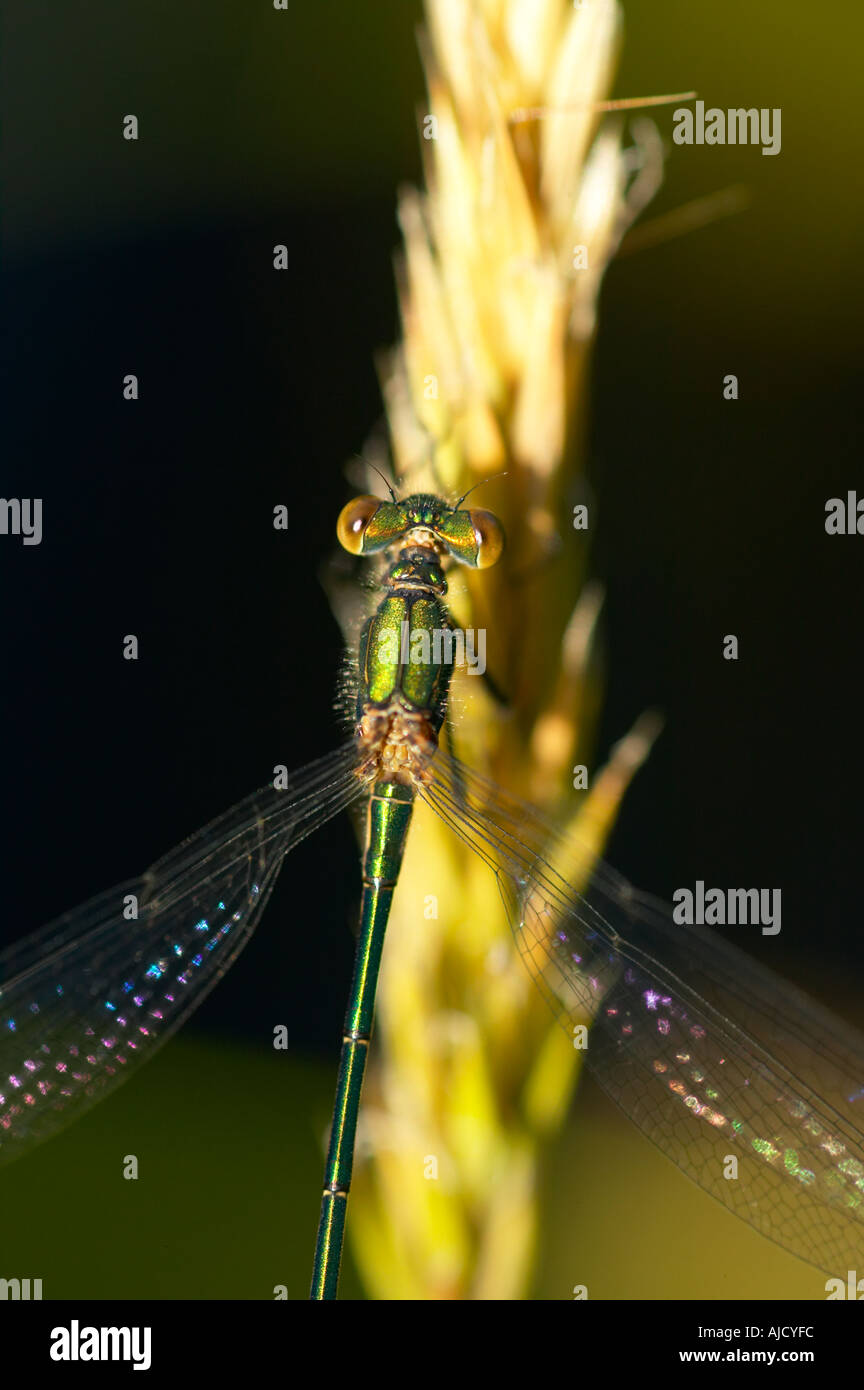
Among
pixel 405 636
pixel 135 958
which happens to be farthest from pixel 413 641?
pixel 135 958

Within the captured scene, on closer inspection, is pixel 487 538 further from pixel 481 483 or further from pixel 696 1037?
pixel 696 1037

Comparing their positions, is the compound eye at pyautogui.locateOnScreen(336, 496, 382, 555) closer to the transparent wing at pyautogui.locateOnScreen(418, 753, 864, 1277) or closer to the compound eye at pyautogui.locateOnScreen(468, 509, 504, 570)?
the compound eye at pyautogui.locateOnScreen(468, 509, 504, 570)

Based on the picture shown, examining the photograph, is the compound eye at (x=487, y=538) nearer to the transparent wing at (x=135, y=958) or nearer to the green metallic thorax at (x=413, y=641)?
the green metallic thorax at (x=413, y=641)

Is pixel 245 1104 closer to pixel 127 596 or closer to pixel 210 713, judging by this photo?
pixel 210 713

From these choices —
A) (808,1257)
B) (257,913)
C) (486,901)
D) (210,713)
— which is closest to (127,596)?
(210,713)

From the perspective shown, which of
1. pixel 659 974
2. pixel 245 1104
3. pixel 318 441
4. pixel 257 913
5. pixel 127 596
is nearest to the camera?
pixel 659 974

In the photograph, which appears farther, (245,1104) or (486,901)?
(245,1104)

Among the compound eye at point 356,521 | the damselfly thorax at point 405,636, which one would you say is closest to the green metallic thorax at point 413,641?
the damselfly thorax at point 405,636
